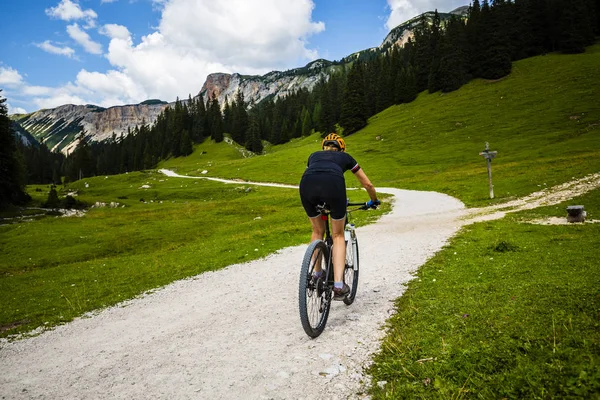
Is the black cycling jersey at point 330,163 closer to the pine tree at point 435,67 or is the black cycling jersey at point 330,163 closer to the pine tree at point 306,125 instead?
the pine tree at point 435,67

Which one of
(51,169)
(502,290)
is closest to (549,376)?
(502,290)

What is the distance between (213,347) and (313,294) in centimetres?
209

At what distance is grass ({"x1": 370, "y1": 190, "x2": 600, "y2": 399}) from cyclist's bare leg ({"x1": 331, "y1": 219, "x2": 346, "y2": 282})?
4.28 feet

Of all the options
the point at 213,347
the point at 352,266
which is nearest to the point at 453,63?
the point at 352,266

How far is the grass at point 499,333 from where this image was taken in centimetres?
328

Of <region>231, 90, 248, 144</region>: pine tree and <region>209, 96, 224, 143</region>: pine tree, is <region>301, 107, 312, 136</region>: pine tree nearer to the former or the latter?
<region>231, 90, 248, 144</region>: pine tree

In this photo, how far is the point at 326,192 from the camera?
5855mm

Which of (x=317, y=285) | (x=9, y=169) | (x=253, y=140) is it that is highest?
(x=253, y=140)

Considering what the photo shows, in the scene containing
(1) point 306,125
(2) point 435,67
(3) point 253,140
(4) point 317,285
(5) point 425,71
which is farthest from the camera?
(1) point 306,125

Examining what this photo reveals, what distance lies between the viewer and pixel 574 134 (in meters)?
53.0

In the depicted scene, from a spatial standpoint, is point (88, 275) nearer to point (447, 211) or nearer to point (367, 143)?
point (447, 211)

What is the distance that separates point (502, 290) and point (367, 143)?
79461 millimetres

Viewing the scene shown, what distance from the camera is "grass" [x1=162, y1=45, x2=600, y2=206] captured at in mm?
37272

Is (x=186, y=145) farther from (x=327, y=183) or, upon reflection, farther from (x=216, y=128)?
(x=327, y=183)
